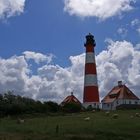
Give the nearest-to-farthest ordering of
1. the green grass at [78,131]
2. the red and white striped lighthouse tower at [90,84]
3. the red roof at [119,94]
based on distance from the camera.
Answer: the green grass at [78,131]
the red and white striped lighthouse tower at [90,84]
the red roof at [119,94]

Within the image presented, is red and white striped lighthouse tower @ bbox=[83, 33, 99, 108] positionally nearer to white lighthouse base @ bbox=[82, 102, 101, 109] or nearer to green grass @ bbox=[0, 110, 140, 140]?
white lighthouse base @ bbox=[82, 102, 101, 109]

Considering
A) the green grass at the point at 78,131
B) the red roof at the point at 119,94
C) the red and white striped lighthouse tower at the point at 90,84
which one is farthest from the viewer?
the red roof at the point at 119,94

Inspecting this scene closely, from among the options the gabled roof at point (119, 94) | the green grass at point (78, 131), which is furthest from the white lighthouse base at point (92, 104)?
the green grass at point (78, 131)

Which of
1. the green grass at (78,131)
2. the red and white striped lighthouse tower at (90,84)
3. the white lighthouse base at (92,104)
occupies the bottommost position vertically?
the green grass at (78,131)

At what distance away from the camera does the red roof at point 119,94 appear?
4186 inches

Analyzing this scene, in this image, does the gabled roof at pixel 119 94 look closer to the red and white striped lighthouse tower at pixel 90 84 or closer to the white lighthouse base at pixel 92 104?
the white lighthouse base at pixel 92 104

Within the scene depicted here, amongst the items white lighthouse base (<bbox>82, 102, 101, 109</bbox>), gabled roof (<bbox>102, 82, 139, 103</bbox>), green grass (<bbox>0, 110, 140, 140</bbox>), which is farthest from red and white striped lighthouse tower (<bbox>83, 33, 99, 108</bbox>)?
green grass (<bbox>0, 110, 140, 140</bbox>)

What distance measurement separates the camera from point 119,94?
10688cm

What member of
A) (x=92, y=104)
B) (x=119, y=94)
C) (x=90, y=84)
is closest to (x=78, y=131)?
(x=90, y=84)

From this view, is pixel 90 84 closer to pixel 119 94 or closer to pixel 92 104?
pixel 92 104

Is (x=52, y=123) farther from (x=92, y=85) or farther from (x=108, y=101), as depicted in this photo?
(x=108, y=101)

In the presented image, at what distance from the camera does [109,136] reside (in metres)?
38.6

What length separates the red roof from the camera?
106331 millimetres

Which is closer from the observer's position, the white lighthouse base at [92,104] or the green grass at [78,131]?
the green grass at [78,131]
